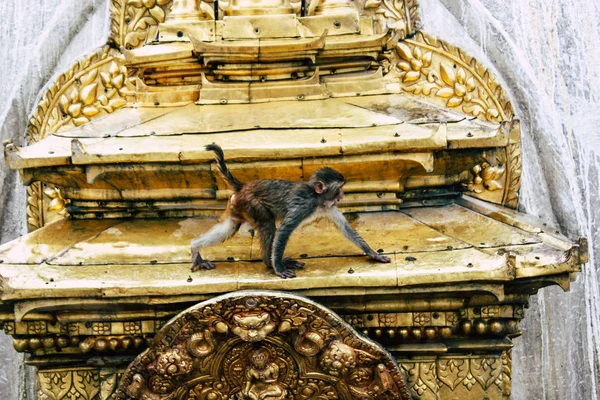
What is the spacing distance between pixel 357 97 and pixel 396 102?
0.63 feet

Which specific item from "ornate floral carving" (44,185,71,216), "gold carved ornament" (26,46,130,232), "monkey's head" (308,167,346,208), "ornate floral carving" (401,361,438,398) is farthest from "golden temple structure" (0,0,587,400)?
"ornate floral carving" (44,185,71,216)

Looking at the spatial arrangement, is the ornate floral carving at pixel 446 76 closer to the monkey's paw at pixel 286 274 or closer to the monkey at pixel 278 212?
the monkey at pixel 278 212

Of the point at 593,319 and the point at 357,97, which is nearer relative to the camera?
the point at 357,97

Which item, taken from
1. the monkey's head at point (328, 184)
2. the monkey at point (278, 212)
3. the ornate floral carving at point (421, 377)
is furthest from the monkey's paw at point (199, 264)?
the ornate floral carving at point (421, 377)

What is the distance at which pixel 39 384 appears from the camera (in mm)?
4648

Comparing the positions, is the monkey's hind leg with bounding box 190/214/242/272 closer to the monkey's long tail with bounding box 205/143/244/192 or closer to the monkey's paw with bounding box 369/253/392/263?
the monkey's long tail with bounding box 205/143/244/192

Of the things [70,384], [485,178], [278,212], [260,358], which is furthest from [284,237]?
[485,178]

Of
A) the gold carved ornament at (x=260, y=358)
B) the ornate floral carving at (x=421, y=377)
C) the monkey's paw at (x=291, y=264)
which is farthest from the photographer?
the ornate floral carving at (x=421, y=377)

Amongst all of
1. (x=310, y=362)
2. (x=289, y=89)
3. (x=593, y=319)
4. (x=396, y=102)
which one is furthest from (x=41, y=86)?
(x=593, y=319)

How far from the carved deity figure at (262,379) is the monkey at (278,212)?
338 millimetres

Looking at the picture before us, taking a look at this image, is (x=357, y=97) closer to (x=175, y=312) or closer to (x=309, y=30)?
(x=309, y=30)

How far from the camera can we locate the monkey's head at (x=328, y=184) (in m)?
4.23

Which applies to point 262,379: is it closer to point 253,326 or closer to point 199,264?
point 253,326

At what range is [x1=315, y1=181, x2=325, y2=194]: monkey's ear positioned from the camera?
4.23 metres
